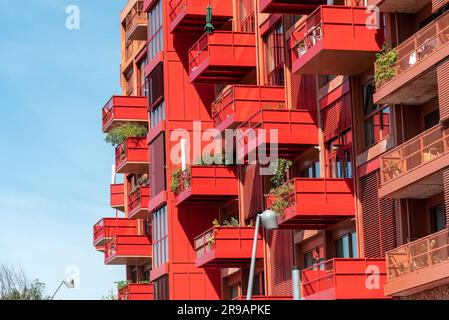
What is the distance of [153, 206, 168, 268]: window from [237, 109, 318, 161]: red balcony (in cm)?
1518

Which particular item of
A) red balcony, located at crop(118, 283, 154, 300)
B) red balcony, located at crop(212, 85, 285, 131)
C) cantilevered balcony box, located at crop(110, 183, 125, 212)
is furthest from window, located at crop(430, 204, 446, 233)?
cantilevered balcony box, located at crop(110, 183, 125, 212)

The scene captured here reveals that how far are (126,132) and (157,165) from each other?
25.8 ft

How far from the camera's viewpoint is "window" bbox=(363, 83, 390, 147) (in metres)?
35.2

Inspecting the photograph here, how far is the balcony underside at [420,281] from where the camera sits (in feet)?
96.2

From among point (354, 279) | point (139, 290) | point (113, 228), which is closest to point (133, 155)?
point (113, 228)

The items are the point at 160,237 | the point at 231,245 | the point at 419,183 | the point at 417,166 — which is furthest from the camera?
the point at 160,237

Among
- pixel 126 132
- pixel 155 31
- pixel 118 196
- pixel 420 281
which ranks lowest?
pixel 420 281

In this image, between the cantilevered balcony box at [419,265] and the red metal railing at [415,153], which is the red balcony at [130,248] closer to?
the cantilevered balcony box at [419,265]

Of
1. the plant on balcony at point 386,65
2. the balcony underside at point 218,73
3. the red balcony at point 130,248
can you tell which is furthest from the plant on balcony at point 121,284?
the plant on balcony at point 386,65

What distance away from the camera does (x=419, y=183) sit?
104 feet

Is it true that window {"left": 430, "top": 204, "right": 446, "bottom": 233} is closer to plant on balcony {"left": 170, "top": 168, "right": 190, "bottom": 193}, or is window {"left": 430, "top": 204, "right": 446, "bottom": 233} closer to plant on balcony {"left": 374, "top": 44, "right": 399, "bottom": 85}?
plant on balcony {"left": 374, "top": 44, "right": 399, "bottom": 85}

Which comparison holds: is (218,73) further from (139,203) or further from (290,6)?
(139,203)

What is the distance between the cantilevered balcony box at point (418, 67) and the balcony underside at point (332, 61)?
2193 millimetres
